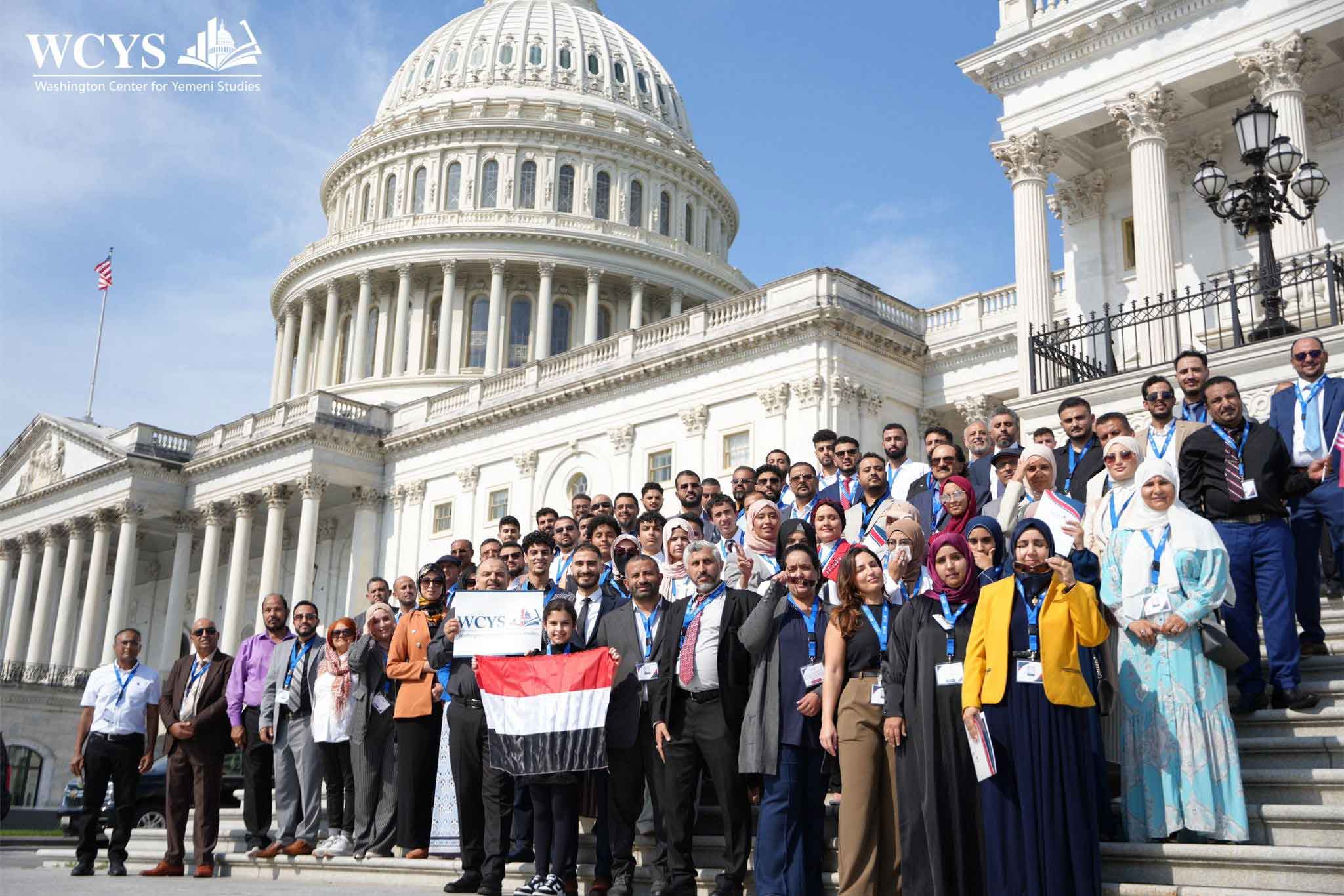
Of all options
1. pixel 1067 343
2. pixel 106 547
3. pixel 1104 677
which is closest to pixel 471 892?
pixel 1104 677

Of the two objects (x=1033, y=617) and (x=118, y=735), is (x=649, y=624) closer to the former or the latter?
(x=1033, y=617)

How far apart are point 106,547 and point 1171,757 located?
54815 millimetres

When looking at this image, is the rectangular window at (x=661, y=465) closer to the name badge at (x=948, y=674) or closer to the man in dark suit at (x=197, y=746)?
the man in dark suit at (x=197, y=746)

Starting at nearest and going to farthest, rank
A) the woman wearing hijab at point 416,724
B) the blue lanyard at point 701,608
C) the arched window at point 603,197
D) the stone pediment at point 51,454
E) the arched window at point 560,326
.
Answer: the blue lanyard at point 701,608 < the woman wearing hijab at point 416,724 < the stone pediment at point 51,454 < the arched window at point 560,326 < the arched window at point 603,197

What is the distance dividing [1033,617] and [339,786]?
711 cm

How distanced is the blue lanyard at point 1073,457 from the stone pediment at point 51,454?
4897 centimetres

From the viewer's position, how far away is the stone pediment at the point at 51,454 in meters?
55.2

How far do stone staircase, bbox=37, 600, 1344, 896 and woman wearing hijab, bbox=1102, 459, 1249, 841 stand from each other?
21 centimetres

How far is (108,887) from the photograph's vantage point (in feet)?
32.1

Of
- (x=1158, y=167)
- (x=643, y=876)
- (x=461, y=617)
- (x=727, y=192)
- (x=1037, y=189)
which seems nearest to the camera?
(x=643, y=876)

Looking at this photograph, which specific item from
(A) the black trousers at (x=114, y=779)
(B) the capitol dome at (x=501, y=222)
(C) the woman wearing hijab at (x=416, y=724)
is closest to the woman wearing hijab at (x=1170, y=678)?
(C) the woman wearing hijab at (x=416, y=724)

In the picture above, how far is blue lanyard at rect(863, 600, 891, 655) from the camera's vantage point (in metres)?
7.97

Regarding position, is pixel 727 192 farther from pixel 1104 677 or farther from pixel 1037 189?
pixel 1104 677

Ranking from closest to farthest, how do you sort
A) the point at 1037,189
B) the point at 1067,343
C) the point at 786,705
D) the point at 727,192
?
the point at 786,705 → the point at 1067,343 → the point at 1037,189 → the point at 727,192
